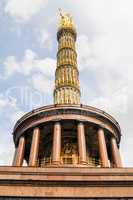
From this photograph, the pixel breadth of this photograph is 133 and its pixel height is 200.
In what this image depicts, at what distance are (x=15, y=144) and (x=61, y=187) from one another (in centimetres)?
1754

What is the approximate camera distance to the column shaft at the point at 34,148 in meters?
30.6

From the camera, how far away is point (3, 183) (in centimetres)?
1931

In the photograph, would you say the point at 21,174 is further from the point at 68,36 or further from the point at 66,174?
the point at 68,36

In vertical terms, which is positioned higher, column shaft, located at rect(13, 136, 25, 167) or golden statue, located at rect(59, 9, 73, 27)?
golden statue, located at rect(59, 9, 73, 27)

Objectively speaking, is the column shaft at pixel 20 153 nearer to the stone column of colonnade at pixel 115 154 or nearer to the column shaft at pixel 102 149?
the column shaft at pixel 102 149

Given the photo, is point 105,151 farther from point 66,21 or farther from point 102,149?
point 66,21

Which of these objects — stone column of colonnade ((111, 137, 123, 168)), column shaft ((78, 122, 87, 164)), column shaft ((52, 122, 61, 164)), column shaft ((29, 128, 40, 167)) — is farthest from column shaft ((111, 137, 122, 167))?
column shaft ((29, 128, 40, 167))

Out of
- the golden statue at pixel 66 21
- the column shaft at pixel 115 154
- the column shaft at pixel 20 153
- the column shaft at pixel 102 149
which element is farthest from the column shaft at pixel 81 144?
the golden statue at pixel 66 21

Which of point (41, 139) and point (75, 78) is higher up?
point (75, 78)

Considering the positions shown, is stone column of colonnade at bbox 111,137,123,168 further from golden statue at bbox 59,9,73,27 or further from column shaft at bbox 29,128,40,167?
golden statue at bbox 59,9,73,27

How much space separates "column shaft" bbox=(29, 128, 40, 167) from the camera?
3055 centimetres

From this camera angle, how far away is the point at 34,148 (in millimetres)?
31531

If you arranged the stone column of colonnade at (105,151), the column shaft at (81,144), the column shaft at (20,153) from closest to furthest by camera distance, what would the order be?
the column shaft at (81,144) < the stone column of colonnade at (105,151) < the column shaft at (20,153)

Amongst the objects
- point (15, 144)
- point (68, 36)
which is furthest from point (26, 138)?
point (68, 36)
